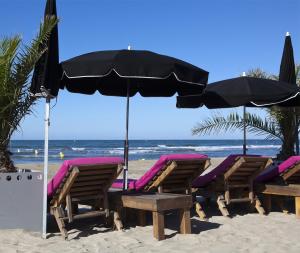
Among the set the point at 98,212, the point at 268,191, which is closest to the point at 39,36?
the point at 98,212

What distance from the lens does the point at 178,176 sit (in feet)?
19.6

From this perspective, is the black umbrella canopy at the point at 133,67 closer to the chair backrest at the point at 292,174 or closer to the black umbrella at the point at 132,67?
the black umbrella at the point at 132,67

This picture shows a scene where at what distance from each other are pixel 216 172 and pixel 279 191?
94 cm

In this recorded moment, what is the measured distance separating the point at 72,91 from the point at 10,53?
6.64 feet

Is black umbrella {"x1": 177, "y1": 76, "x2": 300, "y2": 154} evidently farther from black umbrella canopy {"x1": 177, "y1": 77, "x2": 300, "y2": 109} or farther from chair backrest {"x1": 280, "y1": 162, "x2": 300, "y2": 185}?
chair backrest {"x1": 280, "y1": 162, "x2": 300, "y2": 185}

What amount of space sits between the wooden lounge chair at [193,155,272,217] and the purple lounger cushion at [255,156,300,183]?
0.28 m

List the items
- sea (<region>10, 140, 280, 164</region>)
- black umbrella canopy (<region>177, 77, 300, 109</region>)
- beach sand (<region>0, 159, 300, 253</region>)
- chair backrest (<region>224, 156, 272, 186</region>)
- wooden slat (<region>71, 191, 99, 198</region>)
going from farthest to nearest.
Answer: sea (<region>10, 140, 280, 164</region>) < black umbrella canopy (<region>177, 77, 300, 109</region>) < chair backrest (<region>224, 156, 272, 186</region>) < wooden slat (<region>71, 191, 99, 198</region>) < beach sand (<region>0, 159, 300, 253</region>)

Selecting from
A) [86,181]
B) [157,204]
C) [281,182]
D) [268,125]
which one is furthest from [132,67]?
[268,125]

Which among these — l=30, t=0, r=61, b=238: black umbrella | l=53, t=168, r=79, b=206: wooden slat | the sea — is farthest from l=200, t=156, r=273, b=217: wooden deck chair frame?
the sea

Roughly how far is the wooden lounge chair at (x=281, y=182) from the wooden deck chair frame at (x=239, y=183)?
18cm

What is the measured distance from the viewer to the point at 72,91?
7609 millimetres

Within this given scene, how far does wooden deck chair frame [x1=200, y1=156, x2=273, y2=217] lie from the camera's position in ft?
20.8

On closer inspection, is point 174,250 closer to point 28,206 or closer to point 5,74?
point 28,206

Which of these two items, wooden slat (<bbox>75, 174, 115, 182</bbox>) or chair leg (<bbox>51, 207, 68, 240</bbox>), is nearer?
chair leg (<bbox>51, 207, 68, 240</bbox>)
